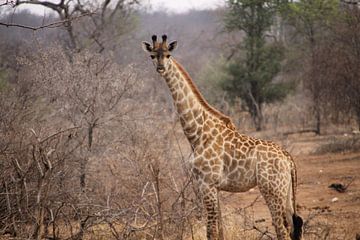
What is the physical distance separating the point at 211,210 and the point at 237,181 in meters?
0.45

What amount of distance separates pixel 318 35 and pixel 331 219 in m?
16.9

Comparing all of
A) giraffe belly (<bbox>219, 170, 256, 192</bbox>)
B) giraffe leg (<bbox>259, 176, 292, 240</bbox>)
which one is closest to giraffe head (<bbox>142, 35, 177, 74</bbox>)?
giraffe belly (<bbox>219, 170, 256, 192</bbox>)

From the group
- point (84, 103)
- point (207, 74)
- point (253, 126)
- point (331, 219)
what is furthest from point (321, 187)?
point (207, 74)

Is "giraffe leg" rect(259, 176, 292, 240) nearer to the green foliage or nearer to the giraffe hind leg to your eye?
the giraffe hind leg

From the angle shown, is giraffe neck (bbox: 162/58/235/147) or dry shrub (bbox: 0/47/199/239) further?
dry shrub (bbox: 0/47/199/239)

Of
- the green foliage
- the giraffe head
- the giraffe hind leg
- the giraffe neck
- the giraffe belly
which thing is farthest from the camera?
the green foliage

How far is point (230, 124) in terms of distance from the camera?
23.1 ft

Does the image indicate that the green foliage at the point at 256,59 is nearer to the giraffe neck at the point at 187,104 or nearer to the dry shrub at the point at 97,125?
the dry shrub at the point at 97,125

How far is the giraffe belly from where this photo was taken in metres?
6.66

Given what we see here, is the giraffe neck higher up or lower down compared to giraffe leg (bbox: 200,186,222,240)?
higher up

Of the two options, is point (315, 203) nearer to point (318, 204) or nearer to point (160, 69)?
point (318, 204)

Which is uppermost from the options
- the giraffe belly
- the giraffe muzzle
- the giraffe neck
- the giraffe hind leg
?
the giraffe muzzle

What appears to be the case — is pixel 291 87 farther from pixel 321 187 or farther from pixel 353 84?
pixel 321 187

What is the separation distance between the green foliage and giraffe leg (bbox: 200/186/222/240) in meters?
18.0
